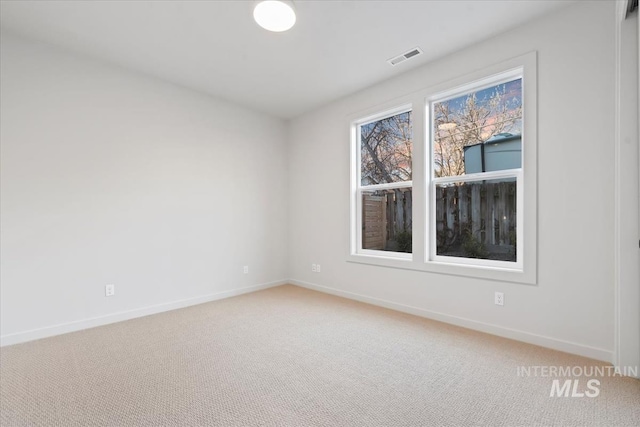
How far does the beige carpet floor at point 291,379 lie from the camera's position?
65.1 inches

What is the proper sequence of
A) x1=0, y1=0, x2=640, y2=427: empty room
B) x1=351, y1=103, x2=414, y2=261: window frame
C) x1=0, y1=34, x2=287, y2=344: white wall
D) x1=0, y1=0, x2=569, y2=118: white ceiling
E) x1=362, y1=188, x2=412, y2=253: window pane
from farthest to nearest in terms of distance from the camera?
1. x1=351, y1=103, x2=414, y2=261: window frame
2. x1=362, y1=188, x2=412, y2=253: window pane
3. x1=0, y1=34, x2=287, y2=344: white wall
4. x1=0, y1=0, x2=569, y2=118: white ceiling
5. x1=0, y1=0, x2=640, y2=427: empty room

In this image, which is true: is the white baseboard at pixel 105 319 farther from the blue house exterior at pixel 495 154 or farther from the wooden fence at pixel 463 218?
the blue house exterior at pixel 495 154

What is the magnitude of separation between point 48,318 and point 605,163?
4992mm

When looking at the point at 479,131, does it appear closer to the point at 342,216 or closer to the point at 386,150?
A: the point at 386,150

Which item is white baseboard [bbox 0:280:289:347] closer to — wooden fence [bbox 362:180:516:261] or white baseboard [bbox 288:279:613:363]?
white baseboard [bbox 288:279:613:363]

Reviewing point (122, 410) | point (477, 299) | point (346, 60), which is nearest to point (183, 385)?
point (122, 410)

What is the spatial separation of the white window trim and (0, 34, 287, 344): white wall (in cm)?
176

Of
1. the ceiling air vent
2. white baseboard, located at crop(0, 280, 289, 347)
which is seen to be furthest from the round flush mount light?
white baseboard, located at crop(0, 280, 289, 347)

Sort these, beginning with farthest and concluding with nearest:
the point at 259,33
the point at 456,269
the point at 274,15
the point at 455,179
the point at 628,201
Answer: the point at 455,179
the point at 456,269
the point at 259,33
the point at 274,15
the point at 628,201

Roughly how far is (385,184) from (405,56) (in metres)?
1.47

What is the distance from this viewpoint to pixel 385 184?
12.5 ft

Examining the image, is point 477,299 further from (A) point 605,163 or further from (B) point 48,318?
(B) point 48,318

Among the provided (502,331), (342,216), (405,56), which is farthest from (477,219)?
(405,56)

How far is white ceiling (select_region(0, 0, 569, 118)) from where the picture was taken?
2365 mm
